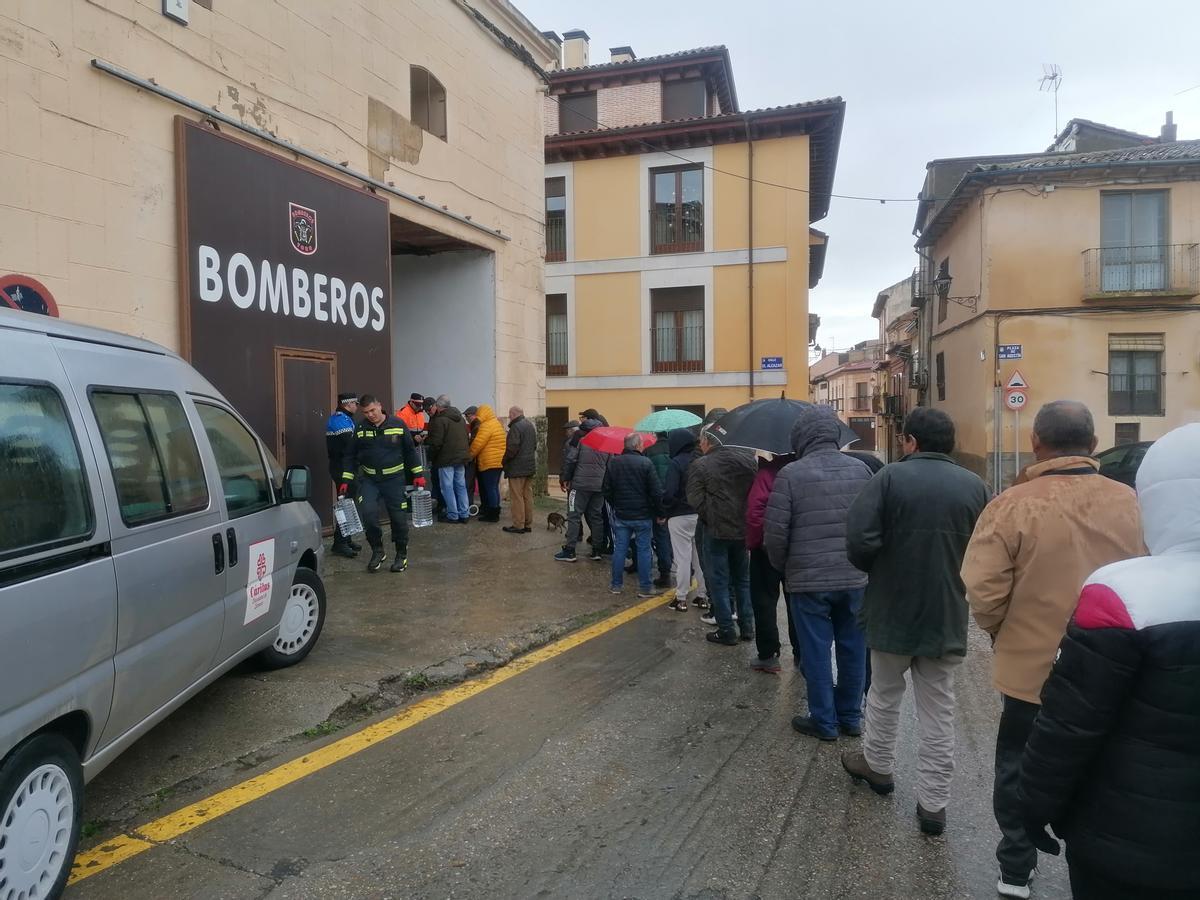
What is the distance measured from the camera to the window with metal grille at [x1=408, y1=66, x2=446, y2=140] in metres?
11.9

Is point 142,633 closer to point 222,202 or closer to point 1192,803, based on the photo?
point 1192,803

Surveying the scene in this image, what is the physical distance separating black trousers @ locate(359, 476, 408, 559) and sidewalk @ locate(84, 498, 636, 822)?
364mm

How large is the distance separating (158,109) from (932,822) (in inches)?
333

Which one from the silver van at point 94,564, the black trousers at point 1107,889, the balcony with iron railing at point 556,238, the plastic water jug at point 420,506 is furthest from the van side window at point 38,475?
the balcony with iron railing at point 556,238

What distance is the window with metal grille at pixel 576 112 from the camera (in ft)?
82.3

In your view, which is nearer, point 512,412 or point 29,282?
point 29,282

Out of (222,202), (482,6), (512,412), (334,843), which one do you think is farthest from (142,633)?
(482,6)

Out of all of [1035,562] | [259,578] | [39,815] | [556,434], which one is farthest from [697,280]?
[39,815]

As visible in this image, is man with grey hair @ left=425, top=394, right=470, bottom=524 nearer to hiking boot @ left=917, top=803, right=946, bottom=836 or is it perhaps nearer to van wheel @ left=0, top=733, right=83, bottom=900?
van wheel @ left=0, top=733, right=83, bottom=900

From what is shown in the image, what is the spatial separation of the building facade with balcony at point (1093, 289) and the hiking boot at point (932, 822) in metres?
20.1

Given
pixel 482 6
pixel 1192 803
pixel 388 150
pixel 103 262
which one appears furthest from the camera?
pixel 482 6

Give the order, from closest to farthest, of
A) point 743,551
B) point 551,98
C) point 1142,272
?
point 743,551, point 1142,272, point 551,98

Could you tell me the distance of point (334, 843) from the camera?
3369 mm

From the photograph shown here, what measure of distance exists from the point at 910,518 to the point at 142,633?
10.6 ft
